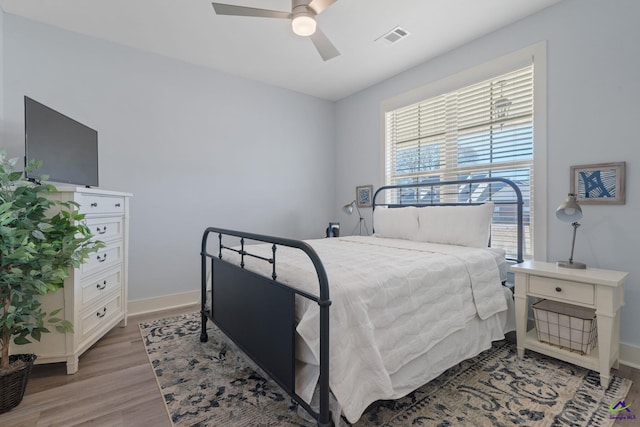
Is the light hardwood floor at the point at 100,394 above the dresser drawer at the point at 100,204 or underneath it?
underneath

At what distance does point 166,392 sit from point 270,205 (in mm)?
2484

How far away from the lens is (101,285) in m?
2.18

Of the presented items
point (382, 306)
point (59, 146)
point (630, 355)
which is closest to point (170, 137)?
point (59, 146)

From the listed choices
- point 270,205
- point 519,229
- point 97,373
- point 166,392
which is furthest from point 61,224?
point 519,229

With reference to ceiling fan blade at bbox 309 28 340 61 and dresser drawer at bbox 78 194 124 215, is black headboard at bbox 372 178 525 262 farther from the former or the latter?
dresser drawer at bbox 78 194 124 215

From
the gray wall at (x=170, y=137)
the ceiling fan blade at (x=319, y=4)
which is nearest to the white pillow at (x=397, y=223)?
the gray wall at (x=170, y=137)

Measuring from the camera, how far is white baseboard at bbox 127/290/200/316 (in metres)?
2.92

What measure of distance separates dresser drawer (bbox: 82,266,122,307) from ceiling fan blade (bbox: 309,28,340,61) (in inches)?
93.8

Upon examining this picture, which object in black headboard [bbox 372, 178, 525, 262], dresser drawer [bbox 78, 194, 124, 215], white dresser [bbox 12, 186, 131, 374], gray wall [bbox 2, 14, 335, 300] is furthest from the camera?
gray wall [bbox 2, 14, 335, 300]

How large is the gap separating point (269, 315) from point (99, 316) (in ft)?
5.04

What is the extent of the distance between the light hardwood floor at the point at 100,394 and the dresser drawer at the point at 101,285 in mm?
422

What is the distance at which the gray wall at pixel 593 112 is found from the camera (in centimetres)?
195

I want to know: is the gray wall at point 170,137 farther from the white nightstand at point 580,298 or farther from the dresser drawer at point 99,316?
the white nightstand at point 580,298

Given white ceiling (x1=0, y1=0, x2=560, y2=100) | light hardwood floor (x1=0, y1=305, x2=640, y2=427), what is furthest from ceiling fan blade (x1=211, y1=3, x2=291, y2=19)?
light hardwood floor (x1=0, y1=305, x2=640, y2=427)
